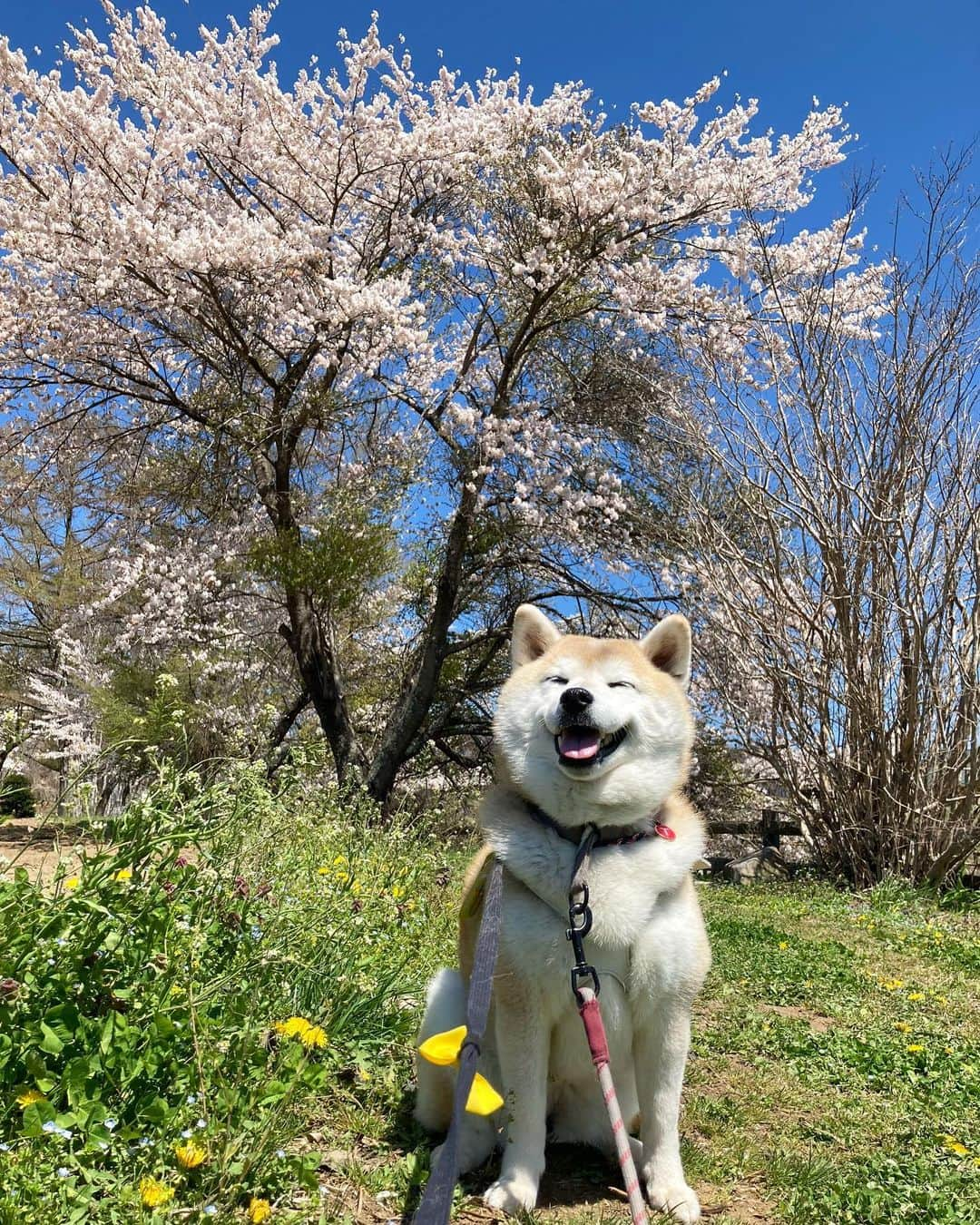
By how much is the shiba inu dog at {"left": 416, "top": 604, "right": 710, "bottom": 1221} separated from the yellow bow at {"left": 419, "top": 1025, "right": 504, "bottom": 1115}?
8.2 inches

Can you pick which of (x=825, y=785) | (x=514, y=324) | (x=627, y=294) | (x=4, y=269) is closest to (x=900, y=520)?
(x=825, y=785)

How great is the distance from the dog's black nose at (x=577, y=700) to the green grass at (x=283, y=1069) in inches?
39.1

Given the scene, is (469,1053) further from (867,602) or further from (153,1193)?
(867,602)

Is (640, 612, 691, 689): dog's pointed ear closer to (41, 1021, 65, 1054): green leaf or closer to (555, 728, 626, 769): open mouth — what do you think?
(555, 728, 626, 769): open mouth

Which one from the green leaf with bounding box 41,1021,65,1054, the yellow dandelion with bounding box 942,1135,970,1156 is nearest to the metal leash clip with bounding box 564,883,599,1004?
the green leaf with bounding box 41,1021,65,1054

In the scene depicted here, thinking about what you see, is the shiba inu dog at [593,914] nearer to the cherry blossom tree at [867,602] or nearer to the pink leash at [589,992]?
the pink leash at [589,992]

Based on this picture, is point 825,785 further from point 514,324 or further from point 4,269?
point 4,269

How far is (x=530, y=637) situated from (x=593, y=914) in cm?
83

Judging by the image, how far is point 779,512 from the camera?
9055mm

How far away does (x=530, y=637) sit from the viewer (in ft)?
8.59

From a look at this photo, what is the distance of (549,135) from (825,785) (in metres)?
8.09

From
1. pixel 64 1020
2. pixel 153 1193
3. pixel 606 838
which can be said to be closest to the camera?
pixel 153 1193

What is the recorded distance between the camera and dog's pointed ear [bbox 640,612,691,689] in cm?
251

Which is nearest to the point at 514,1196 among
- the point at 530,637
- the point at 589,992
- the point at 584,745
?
the point at 589,992
